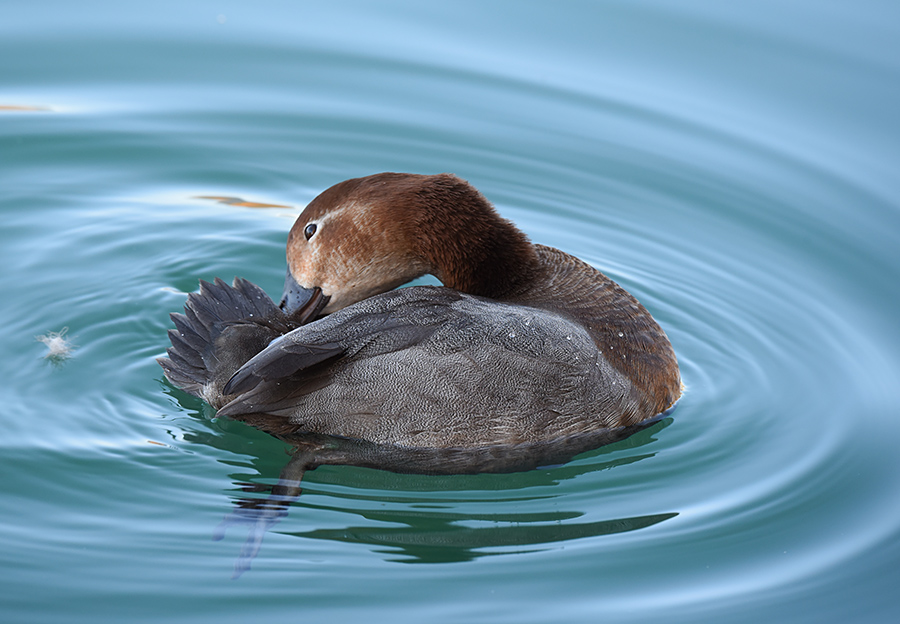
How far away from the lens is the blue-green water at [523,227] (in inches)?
143

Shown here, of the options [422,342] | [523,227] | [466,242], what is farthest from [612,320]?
[523,227]

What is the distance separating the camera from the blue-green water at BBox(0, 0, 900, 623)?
3.64 m

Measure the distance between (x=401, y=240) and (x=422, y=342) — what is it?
0.62 meters

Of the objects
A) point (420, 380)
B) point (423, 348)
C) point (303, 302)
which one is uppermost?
point (303, 302)

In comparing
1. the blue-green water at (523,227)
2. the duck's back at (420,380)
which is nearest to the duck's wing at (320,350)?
the duck's back at (420,380)

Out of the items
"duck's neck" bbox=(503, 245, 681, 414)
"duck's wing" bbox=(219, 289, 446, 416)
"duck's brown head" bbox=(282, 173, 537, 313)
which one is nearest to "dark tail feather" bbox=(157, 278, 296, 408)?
"duck's wing" bbox=(219, 289, 446, 416)

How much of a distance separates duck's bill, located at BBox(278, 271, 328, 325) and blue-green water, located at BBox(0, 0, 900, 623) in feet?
1.82

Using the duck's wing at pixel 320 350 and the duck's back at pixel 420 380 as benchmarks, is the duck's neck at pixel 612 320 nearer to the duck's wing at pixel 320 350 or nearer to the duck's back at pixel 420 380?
the duck's back at pixel 420 380

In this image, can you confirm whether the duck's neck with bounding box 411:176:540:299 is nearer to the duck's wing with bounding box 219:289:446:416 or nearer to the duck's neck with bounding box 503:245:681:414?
the duck's neck with bounding box 503:245:681:414

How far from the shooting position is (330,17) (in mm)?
7797

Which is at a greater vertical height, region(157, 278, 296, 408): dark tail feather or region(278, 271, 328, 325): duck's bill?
region(278, 271, 328, 325): duck's bill

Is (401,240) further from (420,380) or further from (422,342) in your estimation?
(420,380)

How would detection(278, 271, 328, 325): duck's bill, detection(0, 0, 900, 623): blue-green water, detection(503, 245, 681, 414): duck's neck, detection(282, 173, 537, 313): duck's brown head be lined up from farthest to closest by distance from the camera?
detection(278, 271, 328, 325): duck's bill < detection(282, 173, 537, 313): duck's brown head < detection(503, 245, 681, 414): duck's neck < detection(0, 0, 900, 623): blue-green water

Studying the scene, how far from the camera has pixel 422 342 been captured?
3.93 metres
